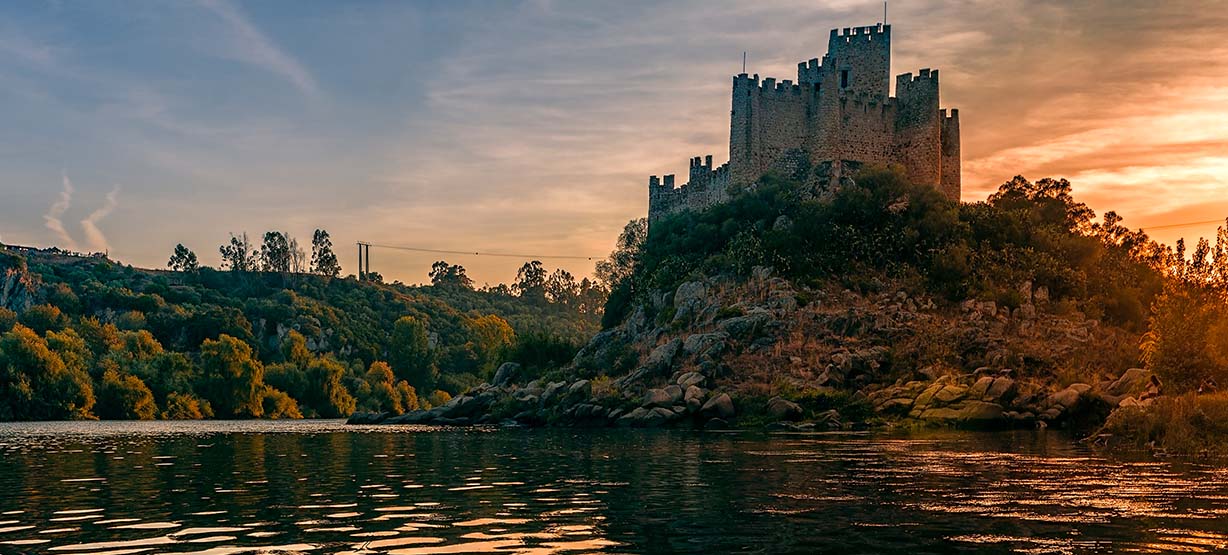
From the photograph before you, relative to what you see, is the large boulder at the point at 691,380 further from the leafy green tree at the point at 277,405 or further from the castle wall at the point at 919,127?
the leafy green tree at the point at 277,405

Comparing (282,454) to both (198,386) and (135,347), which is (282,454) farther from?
(135,347)

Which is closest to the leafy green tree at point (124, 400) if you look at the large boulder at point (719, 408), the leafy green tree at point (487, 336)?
the leafy green tree at point (487, 336)

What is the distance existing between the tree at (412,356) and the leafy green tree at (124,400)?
41.8 meters

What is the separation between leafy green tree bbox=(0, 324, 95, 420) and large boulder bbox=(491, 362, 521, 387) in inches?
1677

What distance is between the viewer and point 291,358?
142 m

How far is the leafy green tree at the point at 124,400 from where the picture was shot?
4414 inches

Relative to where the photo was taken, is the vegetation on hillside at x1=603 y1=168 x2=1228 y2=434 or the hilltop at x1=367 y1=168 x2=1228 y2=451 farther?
the vegetation on hillside at x1=603 y1=168 x2=1228 y2=434

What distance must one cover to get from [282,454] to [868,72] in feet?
209

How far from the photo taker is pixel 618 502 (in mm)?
24281

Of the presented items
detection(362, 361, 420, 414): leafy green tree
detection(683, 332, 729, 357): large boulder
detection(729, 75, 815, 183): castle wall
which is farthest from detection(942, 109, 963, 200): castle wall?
detection(362, 361, 420, 414): leafy green tree

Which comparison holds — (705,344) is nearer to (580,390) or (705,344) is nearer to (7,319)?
(580,390)

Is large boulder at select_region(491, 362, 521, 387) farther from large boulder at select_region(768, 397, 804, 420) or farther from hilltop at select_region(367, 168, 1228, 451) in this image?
large boulder at select_region(768, 397, 804, 420)

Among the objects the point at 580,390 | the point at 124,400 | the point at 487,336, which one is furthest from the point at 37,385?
the point at 487,336

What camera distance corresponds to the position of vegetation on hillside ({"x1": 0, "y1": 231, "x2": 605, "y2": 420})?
110 meters
